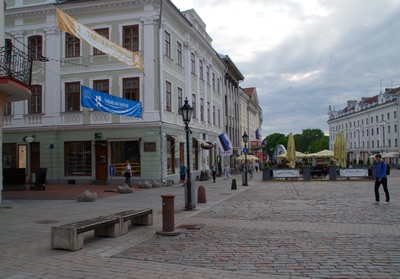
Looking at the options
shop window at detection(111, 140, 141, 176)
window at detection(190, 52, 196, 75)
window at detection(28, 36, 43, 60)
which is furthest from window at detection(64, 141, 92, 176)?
window at detection(190, 52, 196, 75)

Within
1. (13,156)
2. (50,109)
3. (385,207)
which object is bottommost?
(385,207)

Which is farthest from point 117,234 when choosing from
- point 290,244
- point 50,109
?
point 50,109

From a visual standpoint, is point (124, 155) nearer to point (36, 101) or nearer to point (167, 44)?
point (36, 101)

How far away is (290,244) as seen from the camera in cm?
753

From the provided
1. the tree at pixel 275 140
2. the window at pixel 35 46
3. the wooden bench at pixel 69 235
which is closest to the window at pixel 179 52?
the window at pixel 35 46

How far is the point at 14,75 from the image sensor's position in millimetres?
13047

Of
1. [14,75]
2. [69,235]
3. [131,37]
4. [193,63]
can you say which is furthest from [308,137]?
[69,235]

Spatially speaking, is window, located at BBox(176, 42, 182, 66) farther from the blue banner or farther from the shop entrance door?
the shop entrance door

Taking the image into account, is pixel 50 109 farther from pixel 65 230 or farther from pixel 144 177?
pixel 65 230

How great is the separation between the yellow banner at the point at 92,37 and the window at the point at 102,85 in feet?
28.1

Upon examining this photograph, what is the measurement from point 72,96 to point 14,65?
13.3 m

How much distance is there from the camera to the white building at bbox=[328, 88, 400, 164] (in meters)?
77.5

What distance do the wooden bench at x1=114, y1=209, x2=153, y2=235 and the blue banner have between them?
1041 cm

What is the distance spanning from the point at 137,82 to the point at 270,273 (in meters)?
21.4
